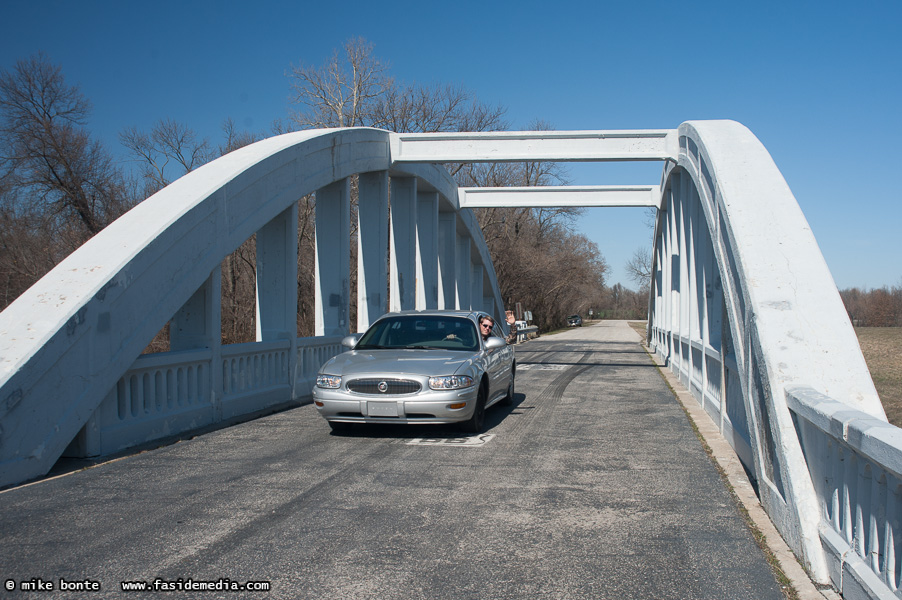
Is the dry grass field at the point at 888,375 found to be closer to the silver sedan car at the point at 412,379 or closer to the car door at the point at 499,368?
the car door at the point at 499,368

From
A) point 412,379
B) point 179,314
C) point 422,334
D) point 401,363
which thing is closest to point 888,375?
point 422,334

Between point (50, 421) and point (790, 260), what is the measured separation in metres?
6.67

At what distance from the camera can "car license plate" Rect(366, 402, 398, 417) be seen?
8078mm

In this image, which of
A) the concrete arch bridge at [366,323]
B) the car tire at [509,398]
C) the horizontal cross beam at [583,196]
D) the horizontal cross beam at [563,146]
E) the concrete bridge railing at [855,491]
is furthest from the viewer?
the horizontal cross beam at [583,196]

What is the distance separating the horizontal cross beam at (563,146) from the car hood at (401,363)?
7.27m

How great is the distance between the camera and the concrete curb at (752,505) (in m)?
3.94

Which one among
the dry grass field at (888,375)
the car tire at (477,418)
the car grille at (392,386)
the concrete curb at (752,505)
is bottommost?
the dry grass field at (888,375)

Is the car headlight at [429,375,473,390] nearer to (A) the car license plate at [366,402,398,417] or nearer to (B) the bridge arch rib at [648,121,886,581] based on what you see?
(A) the car license plate at [366,402,398,417]

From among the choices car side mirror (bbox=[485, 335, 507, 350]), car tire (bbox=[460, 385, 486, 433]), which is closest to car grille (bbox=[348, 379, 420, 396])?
car tire (bbox=[460, 385, 486, 433])

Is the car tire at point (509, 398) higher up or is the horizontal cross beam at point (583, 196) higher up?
the horizontal cross beam at point (583, 196)

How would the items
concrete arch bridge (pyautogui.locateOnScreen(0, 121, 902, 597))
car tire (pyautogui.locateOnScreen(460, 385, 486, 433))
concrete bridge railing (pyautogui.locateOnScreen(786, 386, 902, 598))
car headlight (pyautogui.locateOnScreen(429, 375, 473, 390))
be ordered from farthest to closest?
car tire (pyautogui.locateOnScreen(460, 385, 486, 433)) → car headlight (pyautogui.locateOnScreen(429, 375, 473, 390)) → concrete arch bridge (pyautogui.locateOnScreen(0, 121, 902, 597)) → concrete bridge railing (pyautogui.locateOnScreen(786, 386, 902, 598))

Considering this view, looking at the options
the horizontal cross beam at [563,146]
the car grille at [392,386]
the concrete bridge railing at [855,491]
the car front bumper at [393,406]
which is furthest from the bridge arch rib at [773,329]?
the horizontal cross beam at [563,146]

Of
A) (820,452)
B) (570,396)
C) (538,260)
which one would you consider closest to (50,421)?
(820,452)

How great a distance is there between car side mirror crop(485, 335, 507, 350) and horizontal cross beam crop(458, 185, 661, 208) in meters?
13.2
